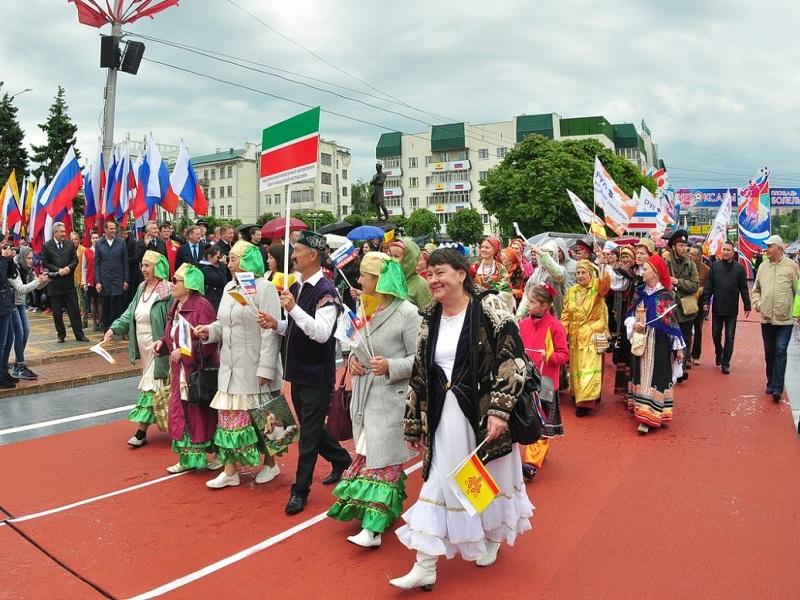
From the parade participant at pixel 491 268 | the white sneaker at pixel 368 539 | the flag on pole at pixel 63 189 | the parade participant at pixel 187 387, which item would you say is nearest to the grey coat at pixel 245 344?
the parade participant at pixel 187 387

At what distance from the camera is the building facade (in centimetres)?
8569

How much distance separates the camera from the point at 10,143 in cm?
4319

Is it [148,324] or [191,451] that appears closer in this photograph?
[191,451]

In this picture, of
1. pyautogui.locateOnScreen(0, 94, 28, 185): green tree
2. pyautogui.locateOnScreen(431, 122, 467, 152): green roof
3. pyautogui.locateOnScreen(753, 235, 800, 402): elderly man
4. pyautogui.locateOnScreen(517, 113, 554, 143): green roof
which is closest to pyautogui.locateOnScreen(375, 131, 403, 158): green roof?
pyautogui.locateOnScreen(431, 122, 467, 152): green roof

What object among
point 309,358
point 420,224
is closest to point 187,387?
point 309,358

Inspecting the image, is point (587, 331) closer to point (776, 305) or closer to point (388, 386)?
point (776, 305)

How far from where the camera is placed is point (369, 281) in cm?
456

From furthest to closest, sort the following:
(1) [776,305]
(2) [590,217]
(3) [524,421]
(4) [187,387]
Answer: (2) [590,217] → (1) [776,305] → (4) [187,387] → (3) [524,421]

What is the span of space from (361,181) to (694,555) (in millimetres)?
111110

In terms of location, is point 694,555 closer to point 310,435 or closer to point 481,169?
point 310,435

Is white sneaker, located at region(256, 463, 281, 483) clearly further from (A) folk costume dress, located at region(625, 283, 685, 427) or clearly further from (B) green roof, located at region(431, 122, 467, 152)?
(B) green roof, located at region(431, 122, 467, 152)

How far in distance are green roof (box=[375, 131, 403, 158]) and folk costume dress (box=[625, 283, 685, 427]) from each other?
89465 millimetres

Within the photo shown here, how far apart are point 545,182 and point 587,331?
1560 inches

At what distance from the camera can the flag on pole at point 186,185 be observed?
49.7ft
